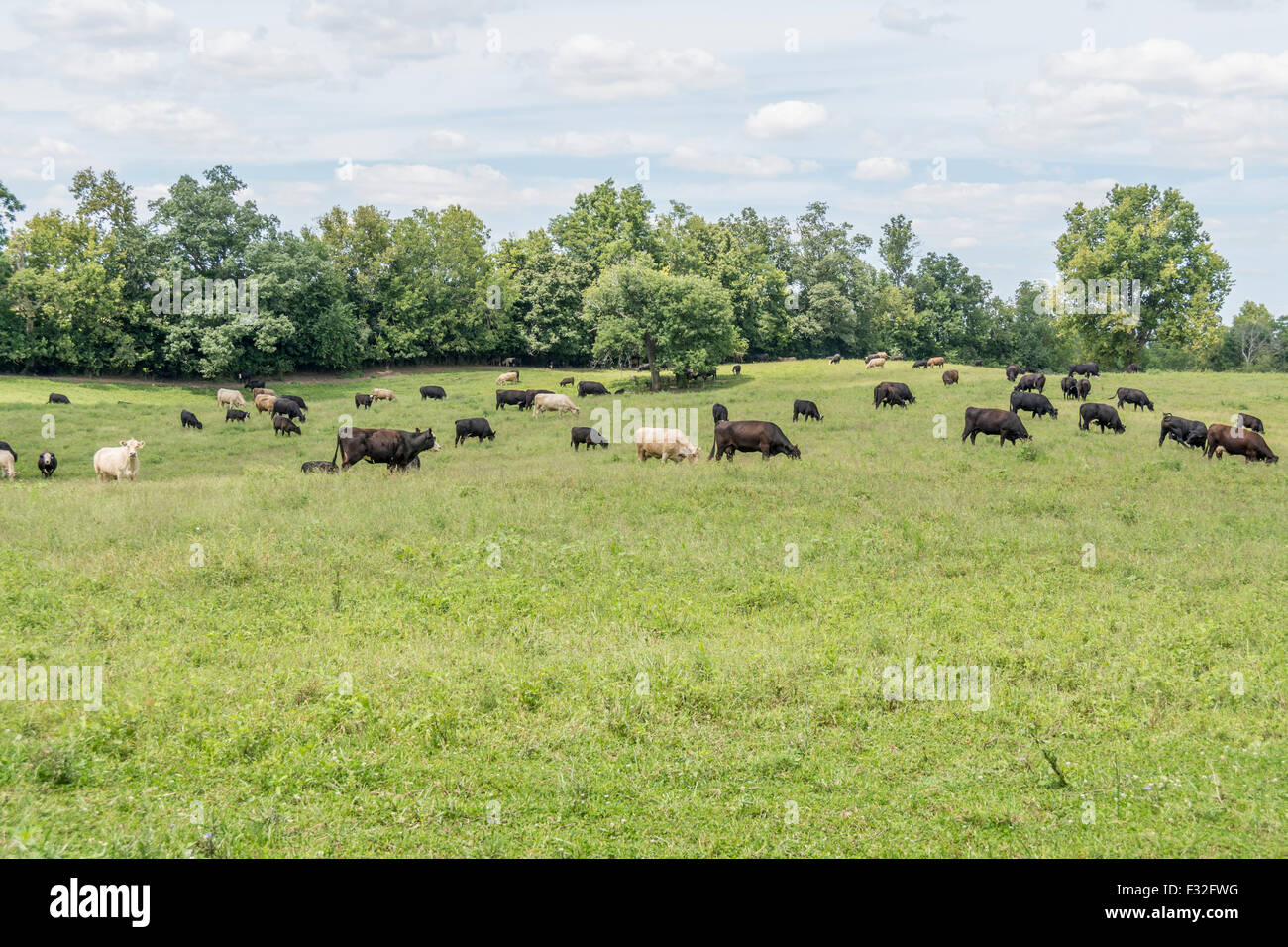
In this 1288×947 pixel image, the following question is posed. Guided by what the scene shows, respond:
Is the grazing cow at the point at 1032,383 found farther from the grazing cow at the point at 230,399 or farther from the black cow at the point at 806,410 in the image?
the grazing cow at the point at 230,399

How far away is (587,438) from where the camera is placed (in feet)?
105

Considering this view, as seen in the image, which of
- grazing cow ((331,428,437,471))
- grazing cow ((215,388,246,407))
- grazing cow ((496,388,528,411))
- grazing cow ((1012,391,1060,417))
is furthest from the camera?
grazing cow ((215,388,246,407))

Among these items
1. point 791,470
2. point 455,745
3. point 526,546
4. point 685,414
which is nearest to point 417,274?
point 685,414

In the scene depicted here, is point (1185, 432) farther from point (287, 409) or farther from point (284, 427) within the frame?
point (287, 409)

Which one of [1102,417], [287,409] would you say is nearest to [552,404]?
[287,409]

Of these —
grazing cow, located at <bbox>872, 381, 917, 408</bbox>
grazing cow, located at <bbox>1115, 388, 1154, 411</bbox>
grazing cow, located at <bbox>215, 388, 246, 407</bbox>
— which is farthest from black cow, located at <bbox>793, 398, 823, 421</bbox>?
grazing cow, located at <bbox>215, 388, 246, 407</bbox>

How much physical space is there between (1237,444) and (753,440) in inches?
546

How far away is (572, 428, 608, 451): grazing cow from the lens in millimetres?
31967

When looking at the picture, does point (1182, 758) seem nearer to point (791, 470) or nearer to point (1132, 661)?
point (1132, 661)

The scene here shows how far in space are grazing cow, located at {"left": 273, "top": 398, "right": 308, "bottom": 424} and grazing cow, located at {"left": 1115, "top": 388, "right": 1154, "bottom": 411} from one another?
123 ft

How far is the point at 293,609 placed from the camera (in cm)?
1198

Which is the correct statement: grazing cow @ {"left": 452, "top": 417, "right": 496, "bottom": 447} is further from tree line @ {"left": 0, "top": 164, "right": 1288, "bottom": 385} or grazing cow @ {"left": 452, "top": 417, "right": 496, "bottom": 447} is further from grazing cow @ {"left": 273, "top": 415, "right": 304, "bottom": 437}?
tree line @ {"left": 0, "top": 164, "right": 1288, "bottom": 385}
